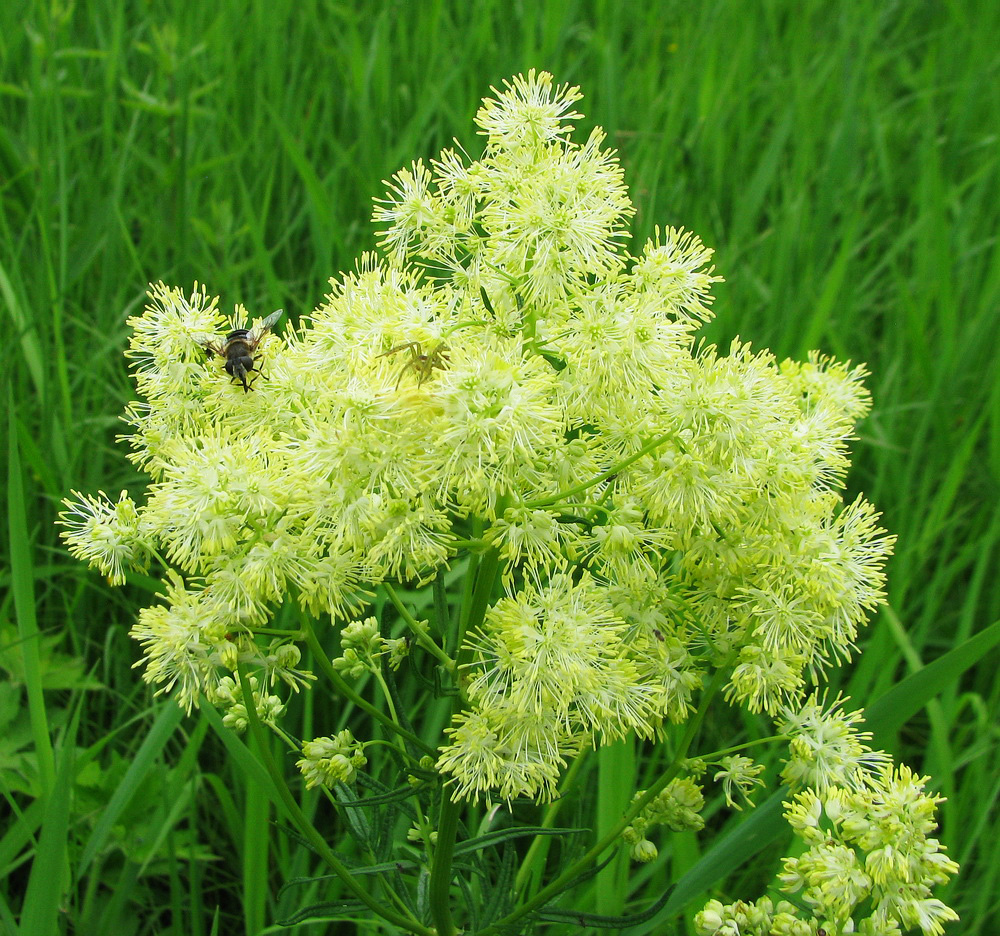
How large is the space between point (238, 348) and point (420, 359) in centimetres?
47

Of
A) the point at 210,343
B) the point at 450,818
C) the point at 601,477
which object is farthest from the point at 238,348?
the point at 450,818

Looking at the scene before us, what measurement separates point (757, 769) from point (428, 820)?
0.75 m

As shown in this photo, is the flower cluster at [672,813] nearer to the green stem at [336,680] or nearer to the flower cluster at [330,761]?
the green stem at [336,680]

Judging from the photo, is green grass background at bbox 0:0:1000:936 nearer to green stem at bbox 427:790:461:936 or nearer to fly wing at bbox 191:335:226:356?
green stem at bbox 427:790:461:936

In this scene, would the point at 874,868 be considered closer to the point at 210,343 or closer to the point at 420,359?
the point at 420,359

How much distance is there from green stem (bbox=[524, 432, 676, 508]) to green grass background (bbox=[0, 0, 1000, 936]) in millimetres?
1246

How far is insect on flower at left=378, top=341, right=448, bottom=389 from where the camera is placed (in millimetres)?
1832

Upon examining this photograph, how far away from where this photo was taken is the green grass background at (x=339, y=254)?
298cm

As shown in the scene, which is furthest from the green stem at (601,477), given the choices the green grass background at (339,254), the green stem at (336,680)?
the green grass background at (339,254)

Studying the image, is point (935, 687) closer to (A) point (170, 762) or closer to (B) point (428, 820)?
(B) point (428, 820)

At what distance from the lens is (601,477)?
185 centimetres

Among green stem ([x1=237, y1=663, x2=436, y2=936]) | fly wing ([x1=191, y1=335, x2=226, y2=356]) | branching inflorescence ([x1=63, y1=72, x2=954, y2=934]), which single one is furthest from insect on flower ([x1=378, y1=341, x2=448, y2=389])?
green stem ([x1=237, y1=663, x2=436, y2=936])

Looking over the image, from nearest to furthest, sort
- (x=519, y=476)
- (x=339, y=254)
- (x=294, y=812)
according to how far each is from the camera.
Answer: (x=519, y=476) → (x=294, y=812) → (x=339, y=254)

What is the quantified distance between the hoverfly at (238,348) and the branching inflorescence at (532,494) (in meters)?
0.02
